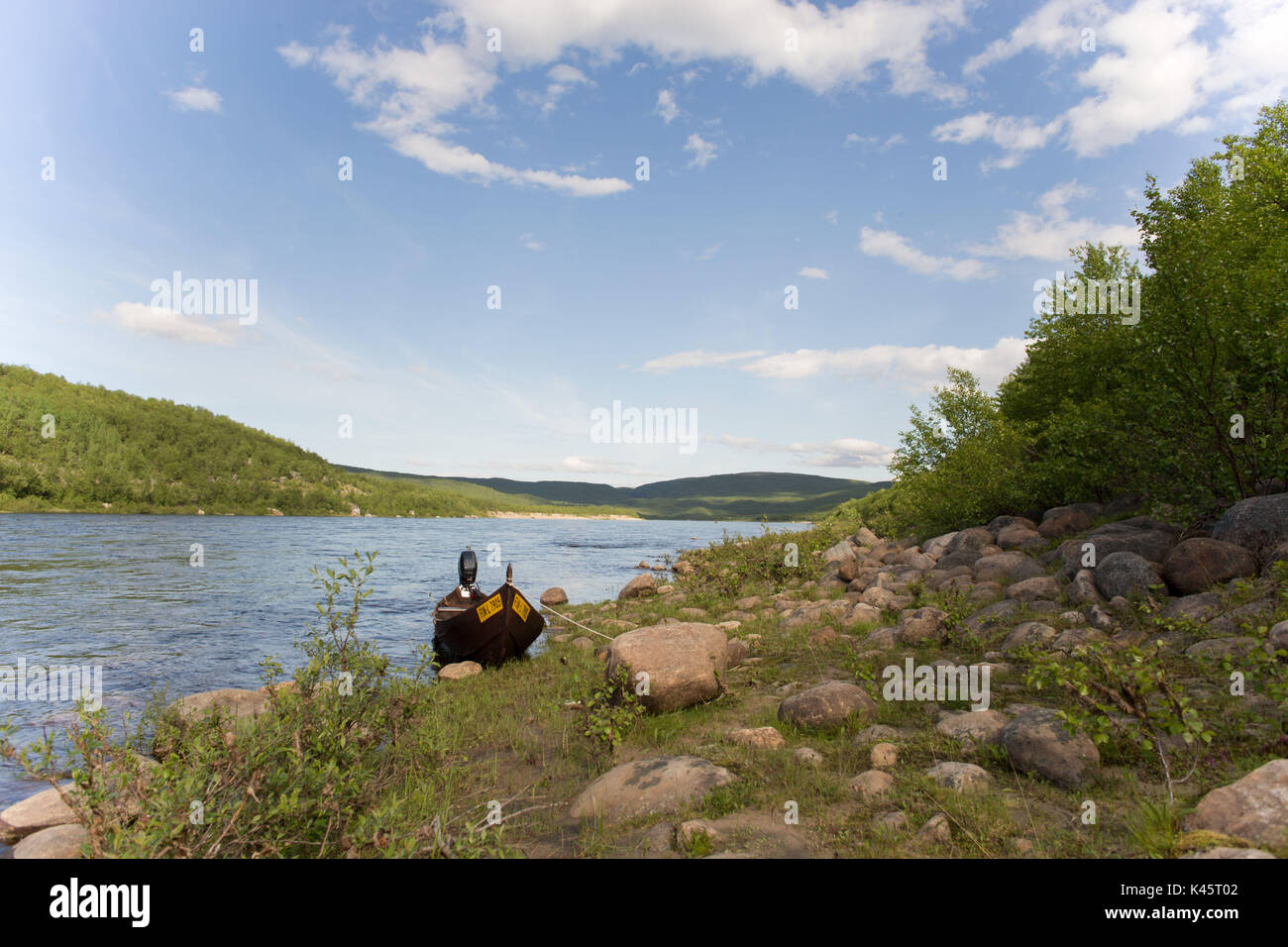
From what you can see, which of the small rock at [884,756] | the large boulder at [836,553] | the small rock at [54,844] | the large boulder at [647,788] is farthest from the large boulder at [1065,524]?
the small rock at [54,844]

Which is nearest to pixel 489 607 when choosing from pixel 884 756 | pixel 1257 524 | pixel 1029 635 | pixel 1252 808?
pixel 884 756

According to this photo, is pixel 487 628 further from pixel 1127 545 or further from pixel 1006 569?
pixel 1127 545

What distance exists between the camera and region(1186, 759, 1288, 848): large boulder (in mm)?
4250

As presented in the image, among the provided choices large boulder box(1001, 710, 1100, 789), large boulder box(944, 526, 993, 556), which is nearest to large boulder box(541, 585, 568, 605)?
large boulder box(944, 526, 993, 556)

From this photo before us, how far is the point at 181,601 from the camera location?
79.9 ft

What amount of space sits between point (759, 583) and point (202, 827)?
862 inches

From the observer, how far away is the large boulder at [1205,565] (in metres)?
10.6

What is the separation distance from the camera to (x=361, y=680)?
26.0ft

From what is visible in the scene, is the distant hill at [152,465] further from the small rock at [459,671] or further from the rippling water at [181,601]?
the small rock at [459,671]

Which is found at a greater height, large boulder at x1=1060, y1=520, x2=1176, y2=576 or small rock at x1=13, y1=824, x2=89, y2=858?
large boulder at x1=1060, y1=520, x2=1176, y2=576

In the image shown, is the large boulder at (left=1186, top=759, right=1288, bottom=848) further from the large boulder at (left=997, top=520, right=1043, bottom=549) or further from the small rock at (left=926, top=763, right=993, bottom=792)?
the large boulder at (left=997, top=520, right=1043, bottom=549)

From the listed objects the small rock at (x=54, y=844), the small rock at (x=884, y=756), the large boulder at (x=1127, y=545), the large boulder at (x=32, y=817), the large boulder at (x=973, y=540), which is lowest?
the large boulder at (x=32, y=817)

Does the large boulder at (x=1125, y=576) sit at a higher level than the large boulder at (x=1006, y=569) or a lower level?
higher

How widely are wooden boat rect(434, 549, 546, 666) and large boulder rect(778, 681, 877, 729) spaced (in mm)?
9020
